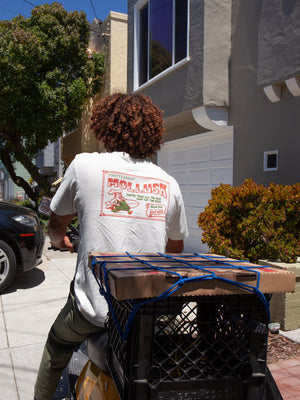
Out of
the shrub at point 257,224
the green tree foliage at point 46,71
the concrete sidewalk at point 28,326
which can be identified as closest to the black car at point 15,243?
the concrete sidewalk at point 28,326

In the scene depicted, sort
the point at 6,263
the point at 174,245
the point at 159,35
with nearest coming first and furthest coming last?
the point at 174,245 < the point at 6,263 < the point at 159,35

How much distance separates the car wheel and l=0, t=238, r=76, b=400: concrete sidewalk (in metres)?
0.20

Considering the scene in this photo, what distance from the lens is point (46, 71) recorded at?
12688 mm

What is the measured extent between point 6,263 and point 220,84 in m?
4.66

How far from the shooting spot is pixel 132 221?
5.77ft

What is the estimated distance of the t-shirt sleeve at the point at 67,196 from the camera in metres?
1.76

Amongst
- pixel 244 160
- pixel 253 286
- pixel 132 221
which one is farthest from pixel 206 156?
pixel 253 286

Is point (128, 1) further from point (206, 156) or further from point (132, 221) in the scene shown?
point (132, 221)

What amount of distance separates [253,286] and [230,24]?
674 centimetres

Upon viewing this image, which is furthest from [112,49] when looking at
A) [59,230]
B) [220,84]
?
[59,230]

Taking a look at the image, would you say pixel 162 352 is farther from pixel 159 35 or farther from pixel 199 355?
pixel 159 35

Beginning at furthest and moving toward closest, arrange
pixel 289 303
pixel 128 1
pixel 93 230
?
pixel 128 1
pixel 289 303
pixel 93 230

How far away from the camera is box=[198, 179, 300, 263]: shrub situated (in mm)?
4336

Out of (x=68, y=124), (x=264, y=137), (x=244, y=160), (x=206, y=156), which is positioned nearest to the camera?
(x=264, y=137)
